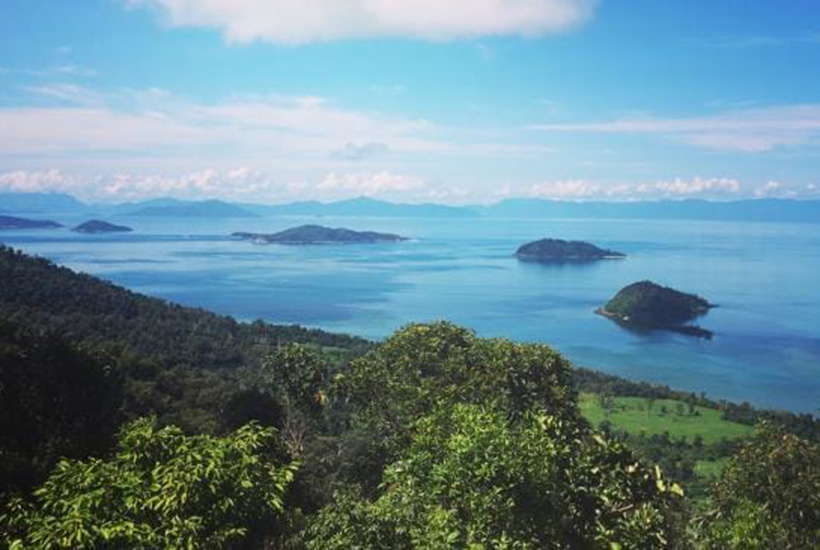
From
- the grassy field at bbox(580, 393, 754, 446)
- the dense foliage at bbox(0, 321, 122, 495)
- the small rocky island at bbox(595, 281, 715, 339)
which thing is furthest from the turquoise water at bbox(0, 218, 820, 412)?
the dense foliage at bbox(0, 321, 122, 495)

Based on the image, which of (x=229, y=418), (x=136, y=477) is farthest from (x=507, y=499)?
(x=229, y=418)

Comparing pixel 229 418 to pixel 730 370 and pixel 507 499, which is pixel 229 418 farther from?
pixel 730 370

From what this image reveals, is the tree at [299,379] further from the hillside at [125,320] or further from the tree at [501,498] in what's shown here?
the hillside at [125,320]

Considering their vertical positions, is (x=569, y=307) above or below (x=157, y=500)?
below

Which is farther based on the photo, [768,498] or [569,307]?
[569,307]

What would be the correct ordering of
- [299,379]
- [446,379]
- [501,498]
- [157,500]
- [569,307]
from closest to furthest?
[157,500], [501,498], [446,379], [299,379], [569,307]

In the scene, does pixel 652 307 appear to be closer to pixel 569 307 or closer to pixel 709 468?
pixel 569 307

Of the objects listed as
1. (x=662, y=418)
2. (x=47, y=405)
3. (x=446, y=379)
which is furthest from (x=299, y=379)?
(x=662, y=418)

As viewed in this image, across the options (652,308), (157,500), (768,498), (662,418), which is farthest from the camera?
(652,308)
